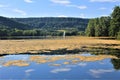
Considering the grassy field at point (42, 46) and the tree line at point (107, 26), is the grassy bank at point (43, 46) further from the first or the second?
the tree line at point (107, 26)

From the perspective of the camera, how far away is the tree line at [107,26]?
9381 centimetres

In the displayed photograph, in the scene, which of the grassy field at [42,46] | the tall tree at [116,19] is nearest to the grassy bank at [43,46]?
the grassy field at [42,46]

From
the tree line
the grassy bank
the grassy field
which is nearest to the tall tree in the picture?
the tree line

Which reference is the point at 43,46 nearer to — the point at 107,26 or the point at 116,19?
the point at 116,19

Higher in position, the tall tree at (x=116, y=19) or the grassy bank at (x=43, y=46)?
the tall tree at (x=116, y=19)

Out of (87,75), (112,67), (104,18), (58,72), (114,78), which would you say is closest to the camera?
(114,78)

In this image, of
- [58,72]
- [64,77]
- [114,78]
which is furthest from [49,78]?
[114,78]

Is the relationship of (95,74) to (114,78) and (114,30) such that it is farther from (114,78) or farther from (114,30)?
(114,30)

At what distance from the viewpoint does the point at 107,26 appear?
124750 mm

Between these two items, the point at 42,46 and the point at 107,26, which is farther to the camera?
the point at 107,26

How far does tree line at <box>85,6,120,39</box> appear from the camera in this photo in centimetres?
9381

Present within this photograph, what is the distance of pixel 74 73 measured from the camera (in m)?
21.8

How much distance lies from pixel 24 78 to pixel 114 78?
659 cm

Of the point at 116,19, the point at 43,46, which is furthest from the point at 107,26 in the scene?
the point at 43,46
